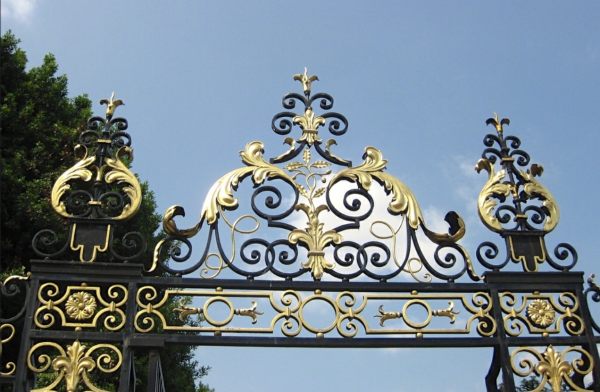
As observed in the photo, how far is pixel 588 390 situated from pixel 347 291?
6.10 feet

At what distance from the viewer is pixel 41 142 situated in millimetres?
9875

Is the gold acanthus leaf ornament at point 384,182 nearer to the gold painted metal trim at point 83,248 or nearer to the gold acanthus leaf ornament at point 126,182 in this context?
the gold acanthus leaf ornament at point 126,182

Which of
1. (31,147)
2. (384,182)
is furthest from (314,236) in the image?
(31,147)

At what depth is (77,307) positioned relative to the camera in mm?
5055

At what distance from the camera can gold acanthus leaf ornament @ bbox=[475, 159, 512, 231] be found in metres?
5.57

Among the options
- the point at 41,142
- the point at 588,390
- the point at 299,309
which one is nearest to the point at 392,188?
the point at 299,309

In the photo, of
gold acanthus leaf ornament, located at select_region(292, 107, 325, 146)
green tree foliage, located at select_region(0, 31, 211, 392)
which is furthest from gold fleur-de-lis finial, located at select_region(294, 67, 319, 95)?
green tree foliage, located at select_region(0, 31, 211, 392)

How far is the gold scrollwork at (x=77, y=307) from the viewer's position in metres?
4.99

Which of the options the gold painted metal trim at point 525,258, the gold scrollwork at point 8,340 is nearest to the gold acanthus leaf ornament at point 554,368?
the gold painted metal trim at point 525,258

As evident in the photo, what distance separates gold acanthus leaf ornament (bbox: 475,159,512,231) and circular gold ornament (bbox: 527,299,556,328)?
0.64 meters

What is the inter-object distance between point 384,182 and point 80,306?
2522mm

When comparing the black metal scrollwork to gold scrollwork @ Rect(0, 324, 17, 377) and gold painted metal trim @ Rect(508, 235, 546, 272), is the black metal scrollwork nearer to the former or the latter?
gold painted metal trim @ Rect(508, 235, 546, 272)

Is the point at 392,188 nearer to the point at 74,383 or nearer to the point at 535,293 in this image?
the point at 535,293

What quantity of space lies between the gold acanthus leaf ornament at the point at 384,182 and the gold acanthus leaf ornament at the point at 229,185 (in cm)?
52
